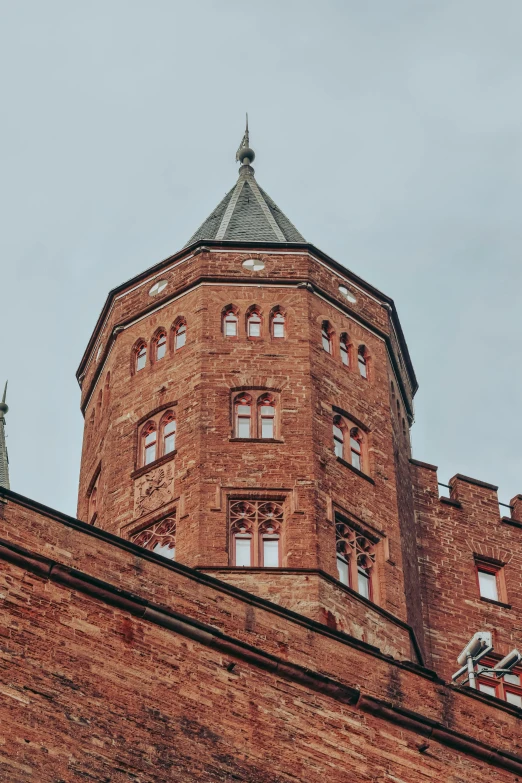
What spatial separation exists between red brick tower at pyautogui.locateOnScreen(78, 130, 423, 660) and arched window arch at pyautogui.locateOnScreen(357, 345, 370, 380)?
0.24 feet

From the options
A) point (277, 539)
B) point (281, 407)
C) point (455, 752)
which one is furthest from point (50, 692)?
point (281, 407)

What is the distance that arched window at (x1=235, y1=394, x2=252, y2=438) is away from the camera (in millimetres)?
37250

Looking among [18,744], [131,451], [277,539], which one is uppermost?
[131,451]

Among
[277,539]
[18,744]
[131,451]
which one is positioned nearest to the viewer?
[18,744]

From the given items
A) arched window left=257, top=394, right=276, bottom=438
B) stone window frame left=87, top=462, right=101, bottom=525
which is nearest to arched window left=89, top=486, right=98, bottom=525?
stone window frame left=87, top=462, right=101, bottom=525

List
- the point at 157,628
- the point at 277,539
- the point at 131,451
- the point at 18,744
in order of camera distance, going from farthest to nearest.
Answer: the point at 131,451, the point at 277,539, the point at 157,628, the point at 18,744

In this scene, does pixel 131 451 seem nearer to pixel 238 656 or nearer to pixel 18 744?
pixel 238 656

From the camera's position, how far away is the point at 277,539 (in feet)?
117

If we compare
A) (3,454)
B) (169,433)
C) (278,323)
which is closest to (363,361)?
(278,323)

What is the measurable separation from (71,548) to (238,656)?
292 centimetres

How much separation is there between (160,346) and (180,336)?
495mm

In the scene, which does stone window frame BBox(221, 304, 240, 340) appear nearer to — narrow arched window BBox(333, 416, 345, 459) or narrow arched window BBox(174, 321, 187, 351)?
narrow arched window BBox(174, 321, 187, 351)

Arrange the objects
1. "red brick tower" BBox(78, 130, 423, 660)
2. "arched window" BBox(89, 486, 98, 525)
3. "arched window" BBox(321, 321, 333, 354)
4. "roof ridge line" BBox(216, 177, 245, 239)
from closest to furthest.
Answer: "red brick tower" BBox(78, 130, 423, 660), "arched window" BBox(89, 486, 98, 525), "arched window" BBox(321, 321, 333, 354), "roof ridge line" BBox(216, 177, 245, 239)

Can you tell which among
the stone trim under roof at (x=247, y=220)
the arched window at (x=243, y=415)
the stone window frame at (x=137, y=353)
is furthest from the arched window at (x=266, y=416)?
the stone trim under roof at (x=247, y=220)
